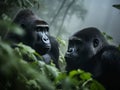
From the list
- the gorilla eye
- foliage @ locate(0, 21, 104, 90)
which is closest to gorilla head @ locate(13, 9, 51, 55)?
the gorilla eye

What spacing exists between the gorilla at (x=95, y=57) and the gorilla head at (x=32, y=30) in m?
0.34

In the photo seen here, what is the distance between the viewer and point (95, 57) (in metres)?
3.74

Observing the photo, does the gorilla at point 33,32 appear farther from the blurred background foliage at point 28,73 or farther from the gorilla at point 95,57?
the blurred background foliage at point 28,73

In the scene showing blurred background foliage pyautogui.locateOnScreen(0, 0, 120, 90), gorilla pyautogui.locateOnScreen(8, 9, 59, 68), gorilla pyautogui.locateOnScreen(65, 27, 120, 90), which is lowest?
gorilla pyautogui.locateOnScreen(65, 27, 120, 90)

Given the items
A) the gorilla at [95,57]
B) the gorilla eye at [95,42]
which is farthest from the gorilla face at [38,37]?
the gorilla eye at [95,42]

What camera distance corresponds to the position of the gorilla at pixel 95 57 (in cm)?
339

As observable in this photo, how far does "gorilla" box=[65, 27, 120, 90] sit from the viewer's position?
11.1 feet

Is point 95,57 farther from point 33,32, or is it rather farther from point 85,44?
point 33,32

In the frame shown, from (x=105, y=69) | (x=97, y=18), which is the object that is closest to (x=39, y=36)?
(x=105, y=69)

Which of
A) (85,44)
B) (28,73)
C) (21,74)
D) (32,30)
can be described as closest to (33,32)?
(32,30)

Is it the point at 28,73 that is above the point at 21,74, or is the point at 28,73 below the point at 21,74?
above

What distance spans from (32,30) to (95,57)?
845 millimetres

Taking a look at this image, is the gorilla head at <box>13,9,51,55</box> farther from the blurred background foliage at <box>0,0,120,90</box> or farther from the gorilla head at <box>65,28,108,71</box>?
the blurred background foliage at <box>0,0,120,90</box>

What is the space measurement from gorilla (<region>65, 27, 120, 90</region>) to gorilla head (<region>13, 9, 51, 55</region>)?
337 millimetres
